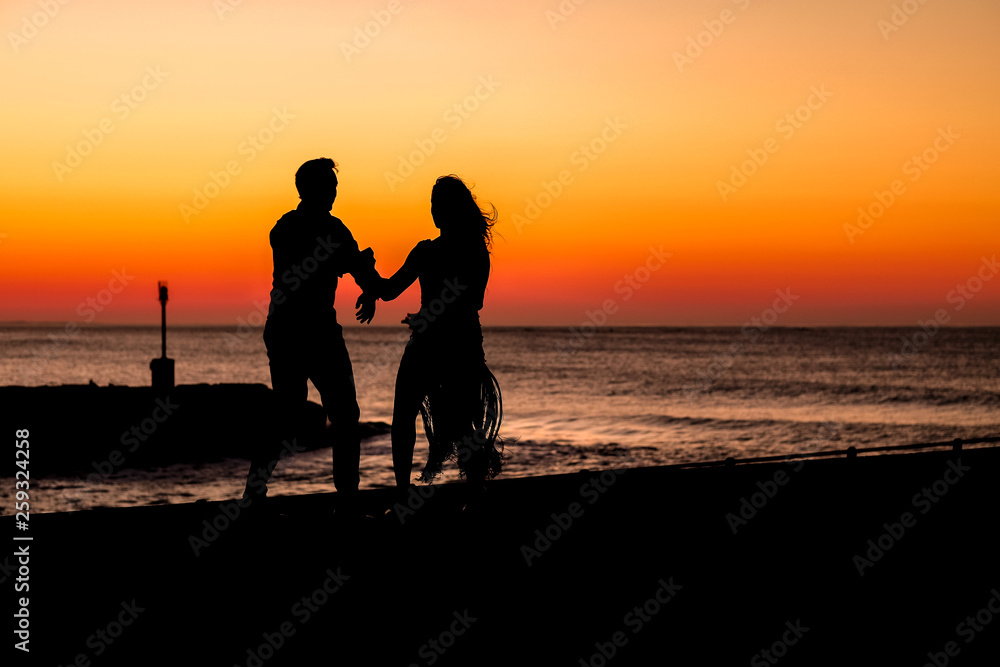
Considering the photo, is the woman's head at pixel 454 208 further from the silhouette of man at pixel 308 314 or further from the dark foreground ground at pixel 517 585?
the dark foreground ground at pixel 517 585

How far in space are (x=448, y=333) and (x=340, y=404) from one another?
0.79 metres

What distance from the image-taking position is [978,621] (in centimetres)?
398

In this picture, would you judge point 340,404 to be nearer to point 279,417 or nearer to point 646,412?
point 279,417

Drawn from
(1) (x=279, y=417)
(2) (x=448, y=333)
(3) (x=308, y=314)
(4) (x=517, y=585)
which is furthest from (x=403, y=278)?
(4) (x=517, y=585)

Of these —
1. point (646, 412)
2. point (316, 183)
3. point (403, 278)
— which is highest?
point (316, 183)

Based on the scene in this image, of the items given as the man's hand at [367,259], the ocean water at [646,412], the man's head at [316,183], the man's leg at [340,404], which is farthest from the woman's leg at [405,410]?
the ocean water at [646,412]

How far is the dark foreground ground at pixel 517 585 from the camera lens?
11.7 feet

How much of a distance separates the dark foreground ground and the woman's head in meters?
1.82

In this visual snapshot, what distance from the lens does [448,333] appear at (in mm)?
5121

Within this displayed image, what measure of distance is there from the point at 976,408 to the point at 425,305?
133 feet

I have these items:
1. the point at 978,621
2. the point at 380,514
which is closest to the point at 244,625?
the point at 380,514

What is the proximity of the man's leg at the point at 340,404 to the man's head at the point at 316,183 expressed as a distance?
2.52 ft

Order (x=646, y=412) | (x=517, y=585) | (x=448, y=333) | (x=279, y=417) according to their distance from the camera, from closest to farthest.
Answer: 1. (x=517, y=585)
2. (x=279, y=417)
3. (x=448, y=333)
4. (x=646, y=412)

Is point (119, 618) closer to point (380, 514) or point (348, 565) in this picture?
point (348, 565)
